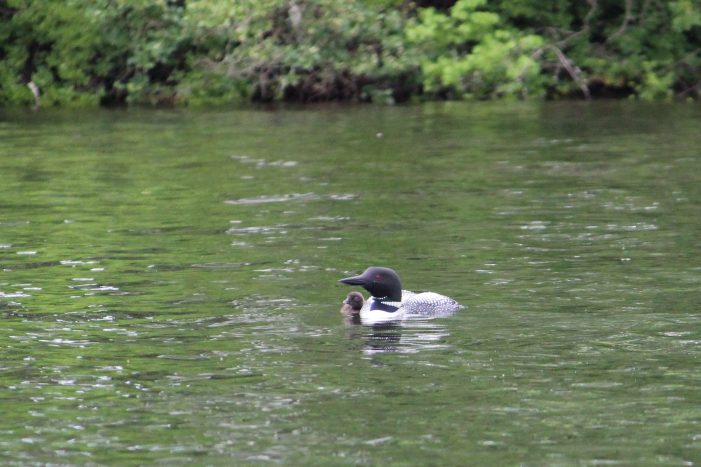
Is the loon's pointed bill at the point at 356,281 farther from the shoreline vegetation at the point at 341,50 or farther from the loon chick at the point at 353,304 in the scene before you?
the shoreline vegetation at the point at 341,50

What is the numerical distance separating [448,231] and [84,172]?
9.31 metres

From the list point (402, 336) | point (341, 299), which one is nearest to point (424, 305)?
point (402, 336)

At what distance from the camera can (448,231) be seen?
19.3m

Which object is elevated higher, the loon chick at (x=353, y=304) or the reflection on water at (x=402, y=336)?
the loon chick at (x=353, y=304)

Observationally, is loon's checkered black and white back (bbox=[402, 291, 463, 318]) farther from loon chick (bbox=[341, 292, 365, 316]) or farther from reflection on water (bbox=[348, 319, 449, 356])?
loon chick (bbox=[341, 292, 365, 316])

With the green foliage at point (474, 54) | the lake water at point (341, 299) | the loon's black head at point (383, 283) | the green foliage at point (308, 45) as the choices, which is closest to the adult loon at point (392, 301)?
the loon's black head at point (383, 283)

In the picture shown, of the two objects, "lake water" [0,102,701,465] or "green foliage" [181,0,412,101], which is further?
"green foliage" [181,0,412,101]

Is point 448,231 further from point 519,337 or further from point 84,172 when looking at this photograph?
point 84,172

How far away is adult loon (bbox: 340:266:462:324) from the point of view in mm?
14055

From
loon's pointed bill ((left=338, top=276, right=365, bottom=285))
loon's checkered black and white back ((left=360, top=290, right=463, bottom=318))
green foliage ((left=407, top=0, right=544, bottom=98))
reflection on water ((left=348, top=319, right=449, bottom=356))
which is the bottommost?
reflection on water ((left=348, top=319, right=449, bottom=356))

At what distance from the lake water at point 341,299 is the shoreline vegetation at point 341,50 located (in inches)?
326

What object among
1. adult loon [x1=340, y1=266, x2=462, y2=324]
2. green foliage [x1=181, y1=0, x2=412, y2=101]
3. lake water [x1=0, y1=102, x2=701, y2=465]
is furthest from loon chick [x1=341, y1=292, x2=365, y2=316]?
green foliage [x1=181, y1=0, x2=412, y2=101]

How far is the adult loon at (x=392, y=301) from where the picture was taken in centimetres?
1405

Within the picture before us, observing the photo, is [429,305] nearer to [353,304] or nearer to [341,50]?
[353,304]
